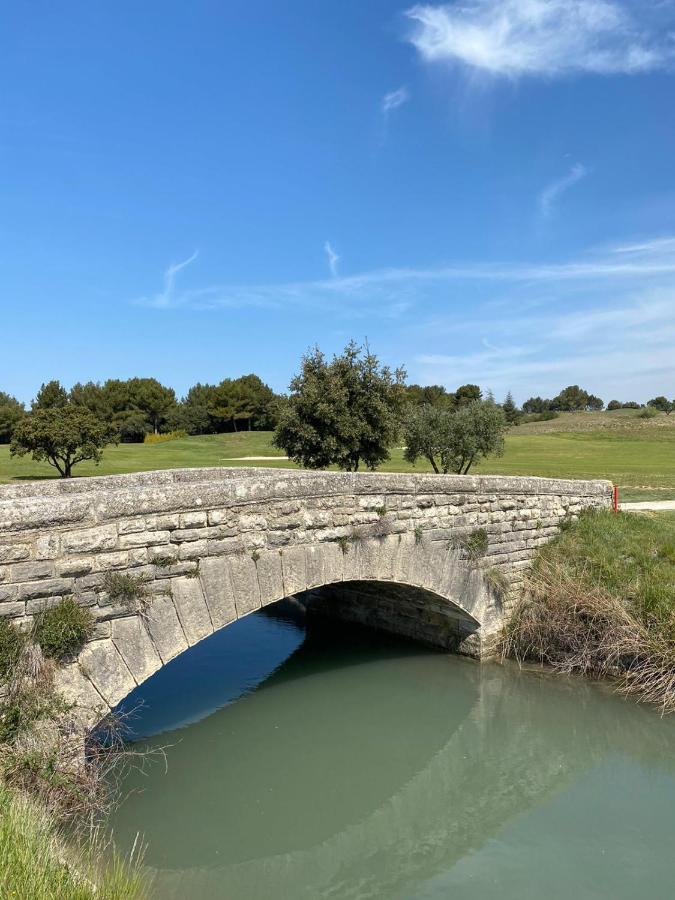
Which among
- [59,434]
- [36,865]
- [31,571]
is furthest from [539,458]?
[36,865]

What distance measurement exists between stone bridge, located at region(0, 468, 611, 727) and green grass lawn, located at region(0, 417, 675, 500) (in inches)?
450

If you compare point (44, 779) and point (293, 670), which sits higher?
point (44, 779)

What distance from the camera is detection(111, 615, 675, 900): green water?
5086mm

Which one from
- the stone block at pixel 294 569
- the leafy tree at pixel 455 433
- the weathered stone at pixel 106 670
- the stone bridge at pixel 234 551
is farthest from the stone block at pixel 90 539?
the leafy tree at pixel 455 433

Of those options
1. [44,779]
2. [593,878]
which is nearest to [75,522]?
[44,779]

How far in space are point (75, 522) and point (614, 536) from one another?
841 cm

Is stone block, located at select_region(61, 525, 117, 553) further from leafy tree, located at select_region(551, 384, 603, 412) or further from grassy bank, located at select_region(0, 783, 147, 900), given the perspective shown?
leafy tree, located at select_region(551, 384, 603, 412)

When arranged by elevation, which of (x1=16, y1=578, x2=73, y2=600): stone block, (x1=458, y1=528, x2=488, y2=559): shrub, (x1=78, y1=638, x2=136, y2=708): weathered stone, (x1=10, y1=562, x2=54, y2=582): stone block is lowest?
(x1=78, y1=638, x2=136, y2=708): weathered stone

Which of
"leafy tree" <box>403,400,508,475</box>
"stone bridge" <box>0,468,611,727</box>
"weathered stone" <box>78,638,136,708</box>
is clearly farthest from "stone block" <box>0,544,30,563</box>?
"leafy tree" <box>403,400,508,475</box>

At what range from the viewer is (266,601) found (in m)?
6.34

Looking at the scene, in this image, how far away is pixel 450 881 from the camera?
5051mm

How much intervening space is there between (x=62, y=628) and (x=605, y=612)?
6849 mm

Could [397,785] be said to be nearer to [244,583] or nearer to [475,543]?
[244,583]

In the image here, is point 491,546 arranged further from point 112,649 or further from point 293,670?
point 112,649
